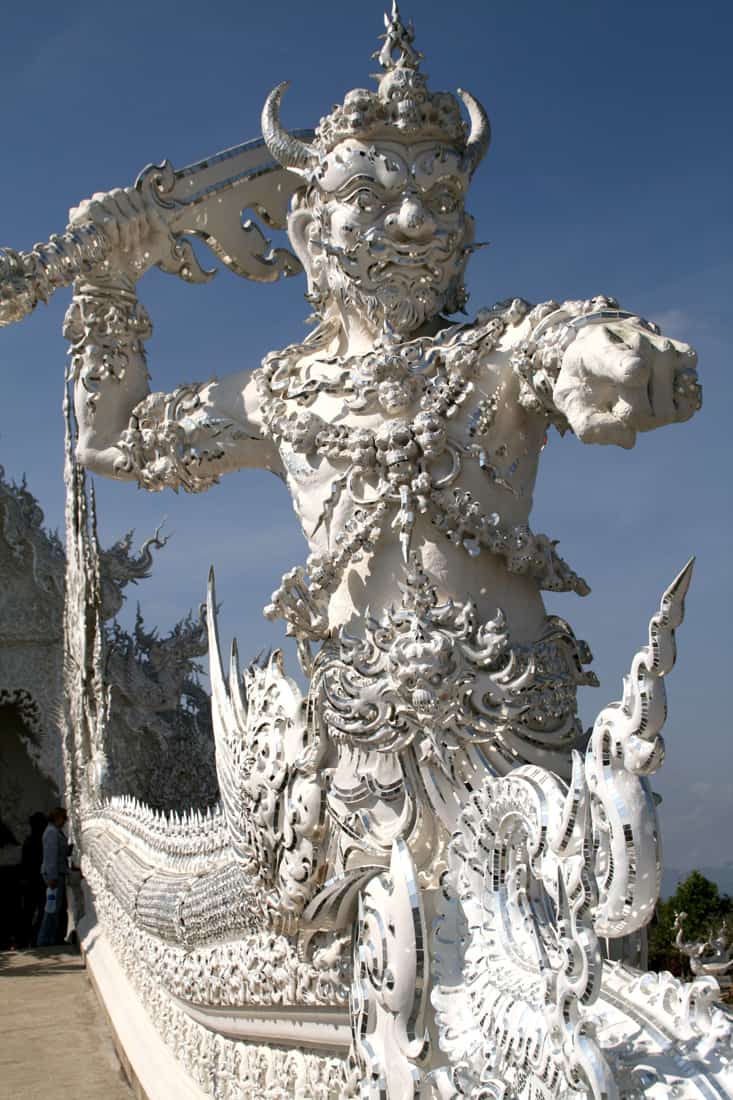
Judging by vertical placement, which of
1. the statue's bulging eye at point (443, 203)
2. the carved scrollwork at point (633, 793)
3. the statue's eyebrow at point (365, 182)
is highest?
the statue's eyebrow at point (365, 182)

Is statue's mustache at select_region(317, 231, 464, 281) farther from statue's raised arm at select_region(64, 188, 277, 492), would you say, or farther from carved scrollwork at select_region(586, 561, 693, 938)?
carved scrollwork at select_region(586, 561, 693, 938)

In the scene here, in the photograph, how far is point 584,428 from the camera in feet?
5.81

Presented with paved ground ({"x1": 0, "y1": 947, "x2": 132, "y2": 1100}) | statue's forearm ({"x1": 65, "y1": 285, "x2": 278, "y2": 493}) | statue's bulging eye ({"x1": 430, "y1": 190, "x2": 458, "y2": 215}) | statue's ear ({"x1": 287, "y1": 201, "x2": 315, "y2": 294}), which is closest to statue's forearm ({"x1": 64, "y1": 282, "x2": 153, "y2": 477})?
statue's forearm ({"x1": 65, "y1": 285, "x2": 278, "y2": 493})

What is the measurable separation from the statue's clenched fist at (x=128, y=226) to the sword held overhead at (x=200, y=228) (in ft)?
0.04

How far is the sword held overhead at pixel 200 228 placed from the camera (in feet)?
8.34

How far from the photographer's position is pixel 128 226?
262 centimetres

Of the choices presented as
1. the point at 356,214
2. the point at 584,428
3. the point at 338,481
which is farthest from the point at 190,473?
the point at 584,428

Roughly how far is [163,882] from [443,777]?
1620 millimetres

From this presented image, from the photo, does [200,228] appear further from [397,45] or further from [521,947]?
[521,947]

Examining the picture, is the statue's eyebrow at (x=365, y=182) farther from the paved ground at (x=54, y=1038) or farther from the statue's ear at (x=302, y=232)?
the paved ground at (x=54, y=1038)

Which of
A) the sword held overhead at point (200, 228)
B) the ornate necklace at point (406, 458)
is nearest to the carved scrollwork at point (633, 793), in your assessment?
the ornate necklace at point (406, 458)

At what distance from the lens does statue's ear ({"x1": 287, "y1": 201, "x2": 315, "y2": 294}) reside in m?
2.43

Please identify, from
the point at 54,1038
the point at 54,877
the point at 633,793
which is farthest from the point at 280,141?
the point at 54,877

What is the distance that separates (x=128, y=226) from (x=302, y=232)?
44cm
